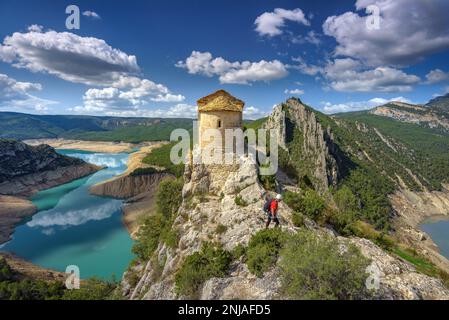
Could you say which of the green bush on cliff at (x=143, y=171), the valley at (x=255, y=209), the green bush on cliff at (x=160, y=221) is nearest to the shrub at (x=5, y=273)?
the valley at (x=255, y=209)

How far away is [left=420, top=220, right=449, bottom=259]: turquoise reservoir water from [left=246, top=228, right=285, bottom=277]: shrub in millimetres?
75652

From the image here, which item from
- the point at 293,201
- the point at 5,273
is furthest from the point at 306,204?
the point at 5,273

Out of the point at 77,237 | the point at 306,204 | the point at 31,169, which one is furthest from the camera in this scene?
the point at 31,169

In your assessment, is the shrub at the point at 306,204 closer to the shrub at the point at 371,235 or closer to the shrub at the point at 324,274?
the shrub at the point at 371,235

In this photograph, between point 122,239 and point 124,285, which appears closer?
point 124,285

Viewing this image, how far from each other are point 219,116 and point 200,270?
471 inches

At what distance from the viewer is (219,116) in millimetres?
22516

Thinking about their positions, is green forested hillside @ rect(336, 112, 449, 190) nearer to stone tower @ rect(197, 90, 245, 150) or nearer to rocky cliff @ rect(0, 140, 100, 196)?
stone tower @ rect(197, 90, 245, 150)

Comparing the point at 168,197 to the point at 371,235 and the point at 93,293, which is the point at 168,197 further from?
the point at 371,235

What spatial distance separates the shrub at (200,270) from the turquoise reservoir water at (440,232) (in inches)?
3038
